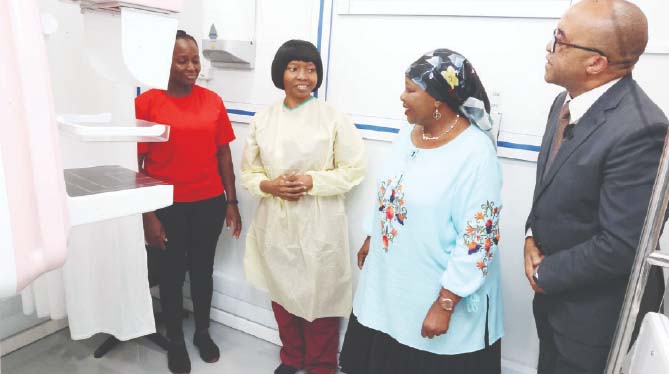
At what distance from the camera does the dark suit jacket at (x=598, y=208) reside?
93cm

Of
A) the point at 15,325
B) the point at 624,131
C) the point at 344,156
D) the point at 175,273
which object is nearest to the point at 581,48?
the point at 624,131

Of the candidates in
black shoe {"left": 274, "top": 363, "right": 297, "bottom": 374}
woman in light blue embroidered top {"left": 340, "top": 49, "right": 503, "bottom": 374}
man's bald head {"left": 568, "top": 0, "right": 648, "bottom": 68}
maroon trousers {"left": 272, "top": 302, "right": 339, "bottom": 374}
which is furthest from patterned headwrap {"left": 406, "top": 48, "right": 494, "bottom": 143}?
black shoe {"left": 274, "top": 363, "right": 297, "bottom": 374}

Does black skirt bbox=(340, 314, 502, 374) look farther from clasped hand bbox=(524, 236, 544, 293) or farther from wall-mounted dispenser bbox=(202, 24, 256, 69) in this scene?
wall-mounted dispenser bbox=(202, 24, 256, 69)

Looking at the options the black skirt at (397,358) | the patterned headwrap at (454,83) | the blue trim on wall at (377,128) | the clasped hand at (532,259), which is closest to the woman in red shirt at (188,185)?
the blue trim on wall at (377,128)

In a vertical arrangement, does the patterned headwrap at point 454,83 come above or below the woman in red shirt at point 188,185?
above

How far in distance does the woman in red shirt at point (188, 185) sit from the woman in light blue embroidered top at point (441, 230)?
32.7 inches

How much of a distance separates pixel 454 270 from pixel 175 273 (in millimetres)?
1271

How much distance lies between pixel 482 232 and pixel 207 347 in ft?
4.71

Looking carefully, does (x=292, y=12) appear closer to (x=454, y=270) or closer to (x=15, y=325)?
(x=454, y=270)

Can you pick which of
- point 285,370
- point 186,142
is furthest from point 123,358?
point 186,142

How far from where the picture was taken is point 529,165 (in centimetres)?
156

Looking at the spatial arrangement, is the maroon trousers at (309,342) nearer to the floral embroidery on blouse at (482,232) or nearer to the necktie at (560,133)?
the floral embroidery on blouse at (482,232)

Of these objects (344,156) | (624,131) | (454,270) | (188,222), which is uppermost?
(624,131)

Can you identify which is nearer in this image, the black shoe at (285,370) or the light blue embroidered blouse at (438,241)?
the light blue embroidered blouse at (438,241)
